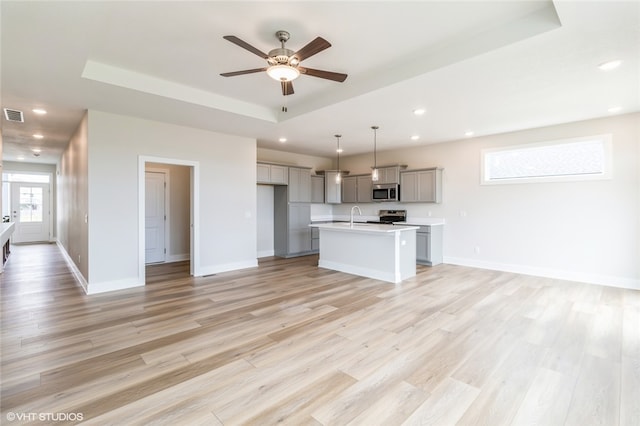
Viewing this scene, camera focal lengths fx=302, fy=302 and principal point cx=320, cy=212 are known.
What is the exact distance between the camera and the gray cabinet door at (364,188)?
786 centimetres

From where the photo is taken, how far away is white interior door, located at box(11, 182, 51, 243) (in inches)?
393

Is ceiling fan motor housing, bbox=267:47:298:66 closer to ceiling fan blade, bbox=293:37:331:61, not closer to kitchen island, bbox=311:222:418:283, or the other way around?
ceiling fan blade, bbox=293:37:331:61

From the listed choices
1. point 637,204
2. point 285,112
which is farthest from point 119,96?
point 637,204

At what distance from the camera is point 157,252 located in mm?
6859

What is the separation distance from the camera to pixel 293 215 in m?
7.63

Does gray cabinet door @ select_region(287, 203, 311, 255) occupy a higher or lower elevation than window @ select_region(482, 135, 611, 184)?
lower

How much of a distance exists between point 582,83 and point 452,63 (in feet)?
5.90

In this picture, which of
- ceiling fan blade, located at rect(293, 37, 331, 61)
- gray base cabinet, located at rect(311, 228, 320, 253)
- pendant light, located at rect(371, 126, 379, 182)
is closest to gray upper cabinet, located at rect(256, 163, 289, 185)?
gray base cabinet, located at rect(311, 228, 320, 253)

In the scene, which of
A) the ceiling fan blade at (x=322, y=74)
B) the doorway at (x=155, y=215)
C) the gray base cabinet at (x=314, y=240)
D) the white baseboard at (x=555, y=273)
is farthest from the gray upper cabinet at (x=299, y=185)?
the ceiling fan blade at (x=322, y=74)

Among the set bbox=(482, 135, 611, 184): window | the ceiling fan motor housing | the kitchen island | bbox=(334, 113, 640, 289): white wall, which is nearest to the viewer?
the ceiling fan motor housing

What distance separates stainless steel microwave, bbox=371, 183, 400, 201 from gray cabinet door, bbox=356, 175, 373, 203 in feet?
0.58

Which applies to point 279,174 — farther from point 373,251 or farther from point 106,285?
point 106,285

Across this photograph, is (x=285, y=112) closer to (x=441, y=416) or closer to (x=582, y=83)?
(x=582, y=83)

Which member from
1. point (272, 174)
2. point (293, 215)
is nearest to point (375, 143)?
point (272, 174)
